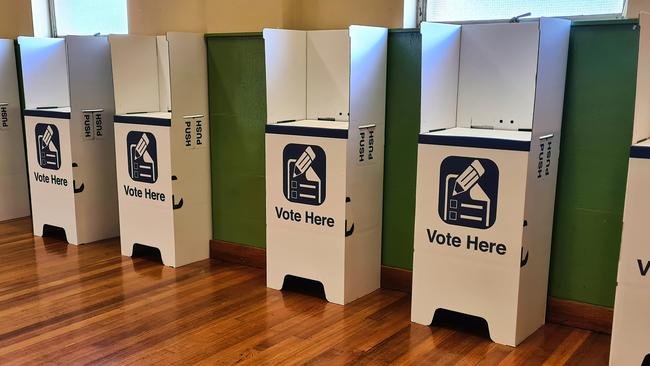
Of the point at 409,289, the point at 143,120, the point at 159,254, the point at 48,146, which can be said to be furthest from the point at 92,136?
the point at 409,289

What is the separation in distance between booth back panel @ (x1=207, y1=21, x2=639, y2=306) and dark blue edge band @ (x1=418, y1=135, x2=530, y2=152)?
16.1 inches

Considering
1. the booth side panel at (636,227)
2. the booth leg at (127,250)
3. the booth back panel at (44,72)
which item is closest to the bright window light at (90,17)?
the booth back panel at (44,72)

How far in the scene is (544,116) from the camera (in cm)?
269

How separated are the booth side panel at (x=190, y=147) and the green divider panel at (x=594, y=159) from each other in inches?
82.2

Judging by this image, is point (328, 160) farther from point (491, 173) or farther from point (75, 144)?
point (75, 144)

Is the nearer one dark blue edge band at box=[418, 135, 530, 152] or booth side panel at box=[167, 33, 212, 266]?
dark blue edge band at box=[418, 135, 530, 152]

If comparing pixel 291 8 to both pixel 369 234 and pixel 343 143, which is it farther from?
pixel 369 234

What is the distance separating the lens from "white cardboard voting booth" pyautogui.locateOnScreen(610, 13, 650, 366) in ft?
7.57

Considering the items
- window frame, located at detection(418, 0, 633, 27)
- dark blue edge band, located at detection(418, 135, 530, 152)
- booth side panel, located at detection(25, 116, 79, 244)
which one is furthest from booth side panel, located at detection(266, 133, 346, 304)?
booth side panel, located at detection(25, 116, 79, 244)

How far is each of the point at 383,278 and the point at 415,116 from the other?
0.90 m

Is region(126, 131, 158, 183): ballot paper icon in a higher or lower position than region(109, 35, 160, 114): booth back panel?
lower

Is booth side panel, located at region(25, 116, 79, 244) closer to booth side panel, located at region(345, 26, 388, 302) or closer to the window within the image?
booth side panel, located at region(345, 26, 388, 302)

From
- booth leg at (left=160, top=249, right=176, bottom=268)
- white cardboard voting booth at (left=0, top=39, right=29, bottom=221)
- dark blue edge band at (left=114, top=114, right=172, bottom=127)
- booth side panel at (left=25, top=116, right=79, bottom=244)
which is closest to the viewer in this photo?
dark blue edge band at (left=114, top=114, right=172, bottom=127)

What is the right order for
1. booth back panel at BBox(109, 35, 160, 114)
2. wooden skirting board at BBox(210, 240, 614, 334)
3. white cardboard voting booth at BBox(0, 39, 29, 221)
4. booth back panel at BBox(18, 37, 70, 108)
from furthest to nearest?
white cardboard voting booth at BBox(0, 39, 29, 221) < booth back panel at BBox(18, 37, 70, 108) < booth back panel at BBox(109, 35, 160, 114) < wooden skirting board at BBox(210, 240, 614, 334)
